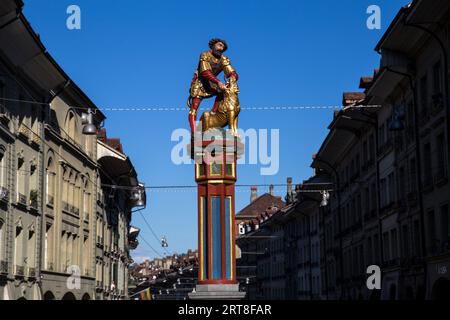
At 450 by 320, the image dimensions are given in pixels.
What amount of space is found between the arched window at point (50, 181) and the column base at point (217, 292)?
25.5 metres

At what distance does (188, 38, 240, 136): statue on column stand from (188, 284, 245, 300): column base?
314 cm

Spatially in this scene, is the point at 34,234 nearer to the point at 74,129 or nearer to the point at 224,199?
the point at 74,129

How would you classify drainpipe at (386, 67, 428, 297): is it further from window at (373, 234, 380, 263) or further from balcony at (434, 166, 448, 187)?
window at (373, 234, 380, 263)

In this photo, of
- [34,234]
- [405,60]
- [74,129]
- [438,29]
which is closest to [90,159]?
[74,129]

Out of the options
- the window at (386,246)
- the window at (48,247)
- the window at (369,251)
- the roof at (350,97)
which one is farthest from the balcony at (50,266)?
the roof at (350,97)

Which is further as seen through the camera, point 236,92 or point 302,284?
point 302,284

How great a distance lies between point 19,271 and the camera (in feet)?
119

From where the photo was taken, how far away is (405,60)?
35938 mm

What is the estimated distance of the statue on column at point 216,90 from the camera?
1897 cm

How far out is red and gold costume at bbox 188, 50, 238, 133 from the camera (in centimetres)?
1922

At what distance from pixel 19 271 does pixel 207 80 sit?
1965 cm

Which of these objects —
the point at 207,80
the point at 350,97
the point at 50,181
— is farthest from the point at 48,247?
the point at 207,80

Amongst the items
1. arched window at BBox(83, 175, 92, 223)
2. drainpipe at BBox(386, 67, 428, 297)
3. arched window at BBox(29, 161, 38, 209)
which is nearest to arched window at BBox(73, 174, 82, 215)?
arched window at BBox(83, 175, 92, 223)
